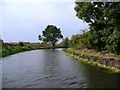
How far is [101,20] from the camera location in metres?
24.8

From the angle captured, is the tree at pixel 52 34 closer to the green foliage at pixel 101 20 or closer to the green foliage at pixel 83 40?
the green foliage at pixel 83 40

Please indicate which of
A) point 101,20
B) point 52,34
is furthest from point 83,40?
point 52,34

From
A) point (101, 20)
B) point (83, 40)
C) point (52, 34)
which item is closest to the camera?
point (101, 20)

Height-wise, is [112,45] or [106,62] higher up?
[112,45]

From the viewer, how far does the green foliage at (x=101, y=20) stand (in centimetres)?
1780

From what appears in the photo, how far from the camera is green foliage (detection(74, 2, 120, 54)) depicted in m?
17.8

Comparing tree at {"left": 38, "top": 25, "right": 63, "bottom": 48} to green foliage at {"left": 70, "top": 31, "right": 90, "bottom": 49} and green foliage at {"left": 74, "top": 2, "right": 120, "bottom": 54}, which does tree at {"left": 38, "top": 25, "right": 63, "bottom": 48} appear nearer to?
green foliage at {"left": 70, "top": 31, "right": 90, "bottom": 49}

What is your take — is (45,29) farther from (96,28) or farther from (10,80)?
(10,80)

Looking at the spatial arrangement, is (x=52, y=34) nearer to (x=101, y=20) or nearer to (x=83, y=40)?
(x=83, y=40)

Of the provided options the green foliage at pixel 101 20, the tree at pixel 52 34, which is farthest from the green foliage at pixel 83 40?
the tree at pixel 52 34

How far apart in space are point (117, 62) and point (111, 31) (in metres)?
3.16

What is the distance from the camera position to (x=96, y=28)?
26562 millimetres

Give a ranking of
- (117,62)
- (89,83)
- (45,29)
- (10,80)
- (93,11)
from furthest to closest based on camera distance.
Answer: (45,29) → (93,11) → (117,62) → (10,80) → (89,83)

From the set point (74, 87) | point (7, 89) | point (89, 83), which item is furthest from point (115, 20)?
point (7, 89)
